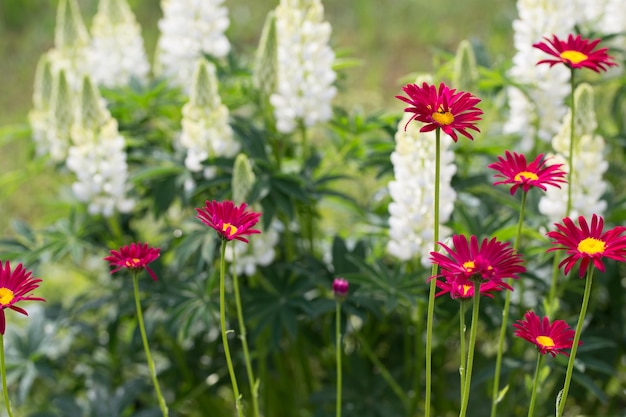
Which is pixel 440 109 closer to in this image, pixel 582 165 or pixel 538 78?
pixel 582 165

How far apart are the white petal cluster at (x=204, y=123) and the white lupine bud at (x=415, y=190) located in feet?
1.77

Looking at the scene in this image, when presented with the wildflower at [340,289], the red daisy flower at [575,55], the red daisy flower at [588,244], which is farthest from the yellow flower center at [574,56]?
the wildflower at [340,289]

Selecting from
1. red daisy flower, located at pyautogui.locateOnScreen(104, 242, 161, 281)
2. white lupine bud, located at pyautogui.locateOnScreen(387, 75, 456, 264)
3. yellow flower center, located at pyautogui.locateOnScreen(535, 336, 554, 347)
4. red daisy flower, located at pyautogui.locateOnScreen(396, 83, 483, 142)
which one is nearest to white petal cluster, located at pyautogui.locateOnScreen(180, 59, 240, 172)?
white lupine bud, located at pyautogui.locateOnScreen(387, 75, 456, 264)

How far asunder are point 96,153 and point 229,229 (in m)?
1.14

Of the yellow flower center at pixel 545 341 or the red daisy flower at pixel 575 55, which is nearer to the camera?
the yellow flower center at pixel 545 341

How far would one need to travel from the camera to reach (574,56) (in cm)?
161

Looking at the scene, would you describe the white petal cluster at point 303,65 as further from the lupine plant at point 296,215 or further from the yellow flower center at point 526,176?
the yellow flower center at point 526,176

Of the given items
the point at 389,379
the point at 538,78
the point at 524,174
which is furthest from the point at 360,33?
the point at 524,174

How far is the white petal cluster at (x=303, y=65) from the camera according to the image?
7.79 feet

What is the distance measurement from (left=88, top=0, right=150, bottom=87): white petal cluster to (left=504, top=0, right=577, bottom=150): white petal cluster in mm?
1316

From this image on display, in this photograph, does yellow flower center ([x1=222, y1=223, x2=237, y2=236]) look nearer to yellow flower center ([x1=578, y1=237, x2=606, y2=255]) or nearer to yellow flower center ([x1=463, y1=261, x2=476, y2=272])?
yellow flower center ([x1=463, y1=261, x2=476, y2=272])

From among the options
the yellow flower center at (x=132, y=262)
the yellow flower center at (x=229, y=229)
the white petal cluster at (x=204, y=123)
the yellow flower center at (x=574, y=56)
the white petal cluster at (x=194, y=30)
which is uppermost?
the white petal cluster at (x=194, y=30)

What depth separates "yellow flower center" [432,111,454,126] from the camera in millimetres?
1338

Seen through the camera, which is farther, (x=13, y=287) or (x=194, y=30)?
(x=194, y=30)
